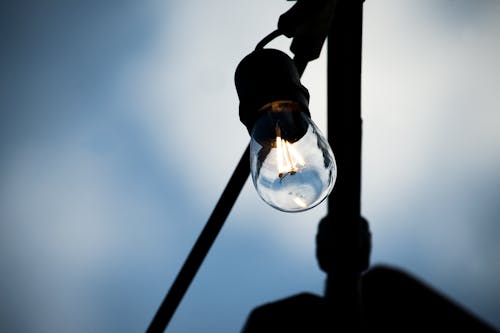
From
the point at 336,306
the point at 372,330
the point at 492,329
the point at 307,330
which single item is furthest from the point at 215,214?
the point at 492,329

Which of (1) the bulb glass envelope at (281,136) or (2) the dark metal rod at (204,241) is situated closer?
(1) the bulb glass envelope at (281,136)

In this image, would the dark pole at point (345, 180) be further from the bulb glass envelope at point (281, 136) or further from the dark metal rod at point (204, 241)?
the dark metal rod at point (204, 241)

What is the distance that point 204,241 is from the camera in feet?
4.18

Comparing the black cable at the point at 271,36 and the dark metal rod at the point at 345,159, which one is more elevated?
the black cable at the point at 271,36

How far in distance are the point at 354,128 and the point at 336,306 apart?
0.86m

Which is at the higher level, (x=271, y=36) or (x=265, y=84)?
(x=271, y=36)

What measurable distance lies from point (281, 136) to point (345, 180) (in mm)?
388

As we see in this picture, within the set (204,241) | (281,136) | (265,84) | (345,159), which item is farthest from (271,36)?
(204,241)

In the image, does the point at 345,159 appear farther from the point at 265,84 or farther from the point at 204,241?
the point at 204,241

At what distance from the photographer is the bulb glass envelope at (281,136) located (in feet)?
2.98

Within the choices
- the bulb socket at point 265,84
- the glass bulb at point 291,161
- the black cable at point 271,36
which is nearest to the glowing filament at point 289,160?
the glass bulb at point 291,161

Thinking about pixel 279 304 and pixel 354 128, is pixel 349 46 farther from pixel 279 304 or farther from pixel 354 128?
pixel 279 304

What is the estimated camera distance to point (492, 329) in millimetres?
1950

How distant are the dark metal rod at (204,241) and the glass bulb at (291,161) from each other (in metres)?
0.14
